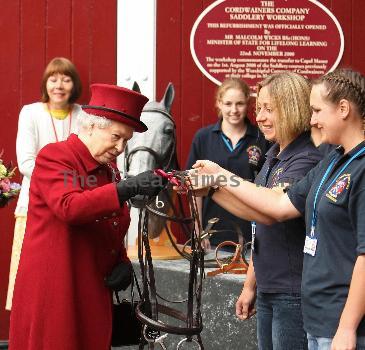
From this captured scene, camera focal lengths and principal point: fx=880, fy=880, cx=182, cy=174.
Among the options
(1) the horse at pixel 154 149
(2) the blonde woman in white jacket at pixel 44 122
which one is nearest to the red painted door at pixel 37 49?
(2) the blonde woman in white jacket at pixel 44 122

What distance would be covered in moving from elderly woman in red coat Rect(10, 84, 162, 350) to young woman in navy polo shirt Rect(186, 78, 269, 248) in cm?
236

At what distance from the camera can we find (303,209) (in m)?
2.97

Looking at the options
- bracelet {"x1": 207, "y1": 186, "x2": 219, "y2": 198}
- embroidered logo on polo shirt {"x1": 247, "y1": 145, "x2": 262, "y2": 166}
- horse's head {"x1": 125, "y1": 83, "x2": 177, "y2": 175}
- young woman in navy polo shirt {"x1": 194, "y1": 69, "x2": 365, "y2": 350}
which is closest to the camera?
young woman in navy polo shirt {"x1": 194, "y1": 69, "x2": 365, "y2": 350}

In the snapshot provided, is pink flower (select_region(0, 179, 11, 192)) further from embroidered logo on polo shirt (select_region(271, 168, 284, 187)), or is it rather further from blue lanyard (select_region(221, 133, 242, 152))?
embroidered logo on polo shirt (select_region(271, 168, 284, 187))

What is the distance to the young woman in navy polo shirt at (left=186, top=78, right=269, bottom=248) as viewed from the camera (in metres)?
5.38

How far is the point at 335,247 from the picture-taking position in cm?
259

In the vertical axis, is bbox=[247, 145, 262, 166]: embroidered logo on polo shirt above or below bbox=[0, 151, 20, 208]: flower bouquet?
above

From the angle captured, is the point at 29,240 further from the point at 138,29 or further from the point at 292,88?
the point at 138,29

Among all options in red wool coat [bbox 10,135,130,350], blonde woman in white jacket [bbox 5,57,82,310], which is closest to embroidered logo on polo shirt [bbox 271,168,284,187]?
red wool coat [bbox 10,135,130,350]

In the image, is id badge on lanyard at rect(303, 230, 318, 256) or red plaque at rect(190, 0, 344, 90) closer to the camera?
id badge on lanyard at rect(303, 230, 318, 256)

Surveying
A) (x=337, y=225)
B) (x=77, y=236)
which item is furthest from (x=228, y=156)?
(x=337, y=225)

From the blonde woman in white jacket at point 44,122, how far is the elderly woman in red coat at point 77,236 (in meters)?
2.59

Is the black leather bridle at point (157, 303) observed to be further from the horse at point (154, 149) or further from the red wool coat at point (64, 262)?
the horse at point (154, 149)

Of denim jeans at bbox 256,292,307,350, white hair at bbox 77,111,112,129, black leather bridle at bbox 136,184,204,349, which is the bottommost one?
denim jeans at bbox 256,292,307,350
